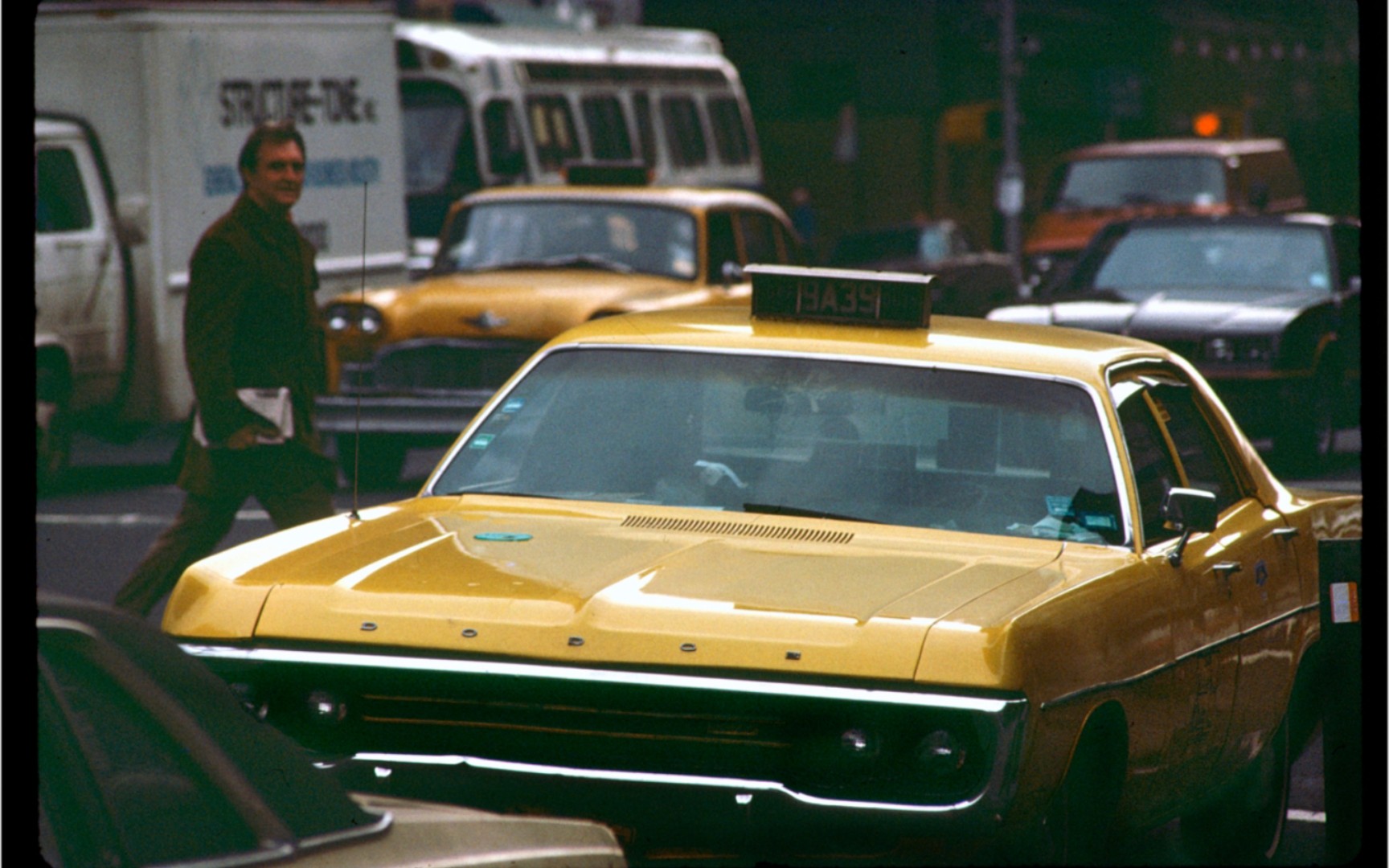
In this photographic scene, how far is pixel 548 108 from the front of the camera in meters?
23.8

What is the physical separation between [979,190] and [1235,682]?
3969 centimetres

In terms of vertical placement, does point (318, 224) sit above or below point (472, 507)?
above

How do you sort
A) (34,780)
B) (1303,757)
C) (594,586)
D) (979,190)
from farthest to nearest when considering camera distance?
1. (979,190)
2. (1303,757)
3. (594,586)
4. (34,780)

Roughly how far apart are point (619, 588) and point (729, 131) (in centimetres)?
2386

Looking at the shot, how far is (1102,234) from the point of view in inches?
616

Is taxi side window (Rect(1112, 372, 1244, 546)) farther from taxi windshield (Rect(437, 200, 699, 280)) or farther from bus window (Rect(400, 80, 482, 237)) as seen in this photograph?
bus window (Rect(400, 80, 482, 237))

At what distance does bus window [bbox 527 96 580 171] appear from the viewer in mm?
23453

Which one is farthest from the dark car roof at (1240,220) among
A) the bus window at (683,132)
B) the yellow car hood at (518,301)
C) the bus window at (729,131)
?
the bus window at (729,131)

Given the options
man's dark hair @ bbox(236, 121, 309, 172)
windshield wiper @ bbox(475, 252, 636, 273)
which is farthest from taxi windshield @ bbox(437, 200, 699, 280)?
man's dark hair @ bbox(236, 121, 309, 172)

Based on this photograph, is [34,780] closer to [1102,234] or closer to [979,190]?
[1102,234]

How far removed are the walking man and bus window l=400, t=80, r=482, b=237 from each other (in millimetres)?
14801

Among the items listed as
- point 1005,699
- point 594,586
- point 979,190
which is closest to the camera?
point 1005,699

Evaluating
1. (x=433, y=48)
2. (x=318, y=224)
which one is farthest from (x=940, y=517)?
(x=433, y=48)

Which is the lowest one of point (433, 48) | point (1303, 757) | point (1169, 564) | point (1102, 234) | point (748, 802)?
point (1303, 757)
